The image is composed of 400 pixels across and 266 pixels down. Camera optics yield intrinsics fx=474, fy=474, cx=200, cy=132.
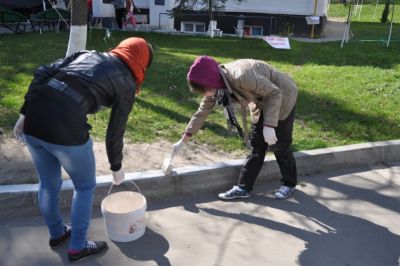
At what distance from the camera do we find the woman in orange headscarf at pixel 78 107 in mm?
2729

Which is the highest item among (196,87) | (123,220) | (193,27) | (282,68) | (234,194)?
(196,87)

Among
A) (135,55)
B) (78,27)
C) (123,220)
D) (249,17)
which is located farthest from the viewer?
(249,17)

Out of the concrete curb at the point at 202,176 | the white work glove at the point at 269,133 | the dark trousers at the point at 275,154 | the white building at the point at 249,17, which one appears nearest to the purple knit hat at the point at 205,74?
the white work glove at the point at 269,133

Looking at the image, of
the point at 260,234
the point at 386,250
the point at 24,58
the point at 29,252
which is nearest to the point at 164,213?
the point at 260,234

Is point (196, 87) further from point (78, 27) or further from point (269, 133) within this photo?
point (78, 27)

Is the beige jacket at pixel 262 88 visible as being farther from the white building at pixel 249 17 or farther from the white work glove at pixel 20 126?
the white building at pixel 249 17

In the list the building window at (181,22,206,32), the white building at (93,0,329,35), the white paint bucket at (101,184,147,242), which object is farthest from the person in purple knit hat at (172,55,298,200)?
the building window at (181,22,206,32)

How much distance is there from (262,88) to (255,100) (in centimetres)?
24

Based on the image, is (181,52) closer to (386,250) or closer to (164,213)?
(164,213)

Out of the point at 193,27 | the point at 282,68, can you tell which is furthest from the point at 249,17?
the point at 282,68

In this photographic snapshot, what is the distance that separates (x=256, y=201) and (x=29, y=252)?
6.62 feet

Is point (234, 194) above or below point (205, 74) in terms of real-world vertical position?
below

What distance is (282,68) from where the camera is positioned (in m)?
8.94

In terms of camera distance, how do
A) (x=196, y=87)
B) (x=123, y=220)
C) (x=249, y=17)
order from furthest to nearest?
1. (x=249, y=17)
2. (x=196, y=87)
3. (x=123, y=220)
